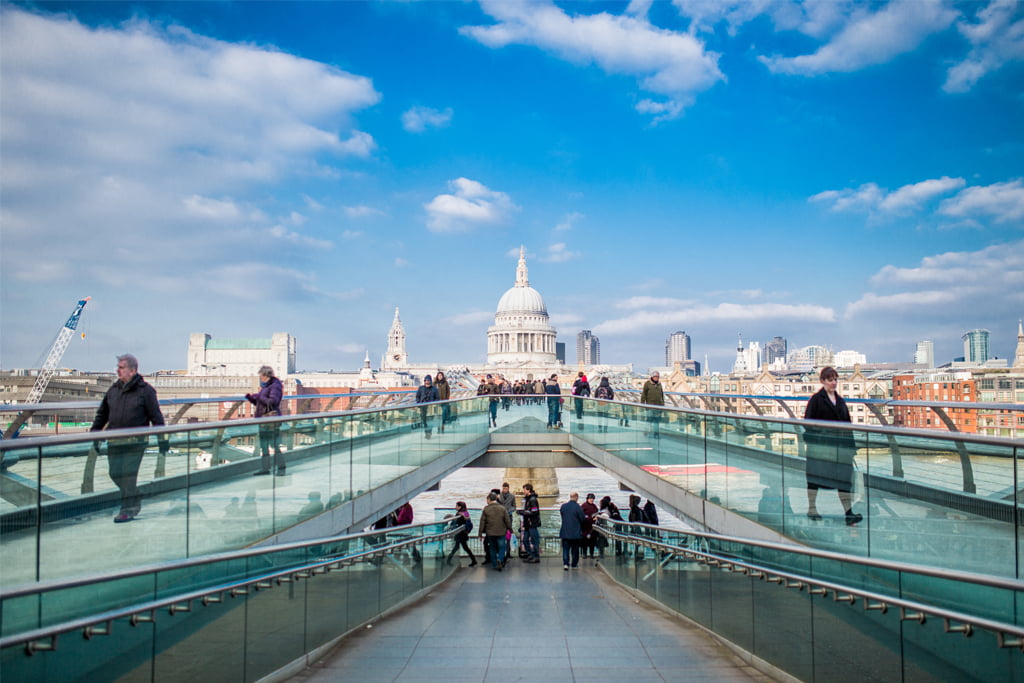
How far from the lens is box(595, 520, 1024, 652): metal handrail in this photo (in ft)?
14.3

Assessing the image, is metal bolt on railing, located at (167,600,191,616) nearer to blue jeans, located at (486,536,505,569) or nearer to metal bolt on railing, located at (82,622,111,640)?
metal bolt on railing, located at (82,622,111,640)

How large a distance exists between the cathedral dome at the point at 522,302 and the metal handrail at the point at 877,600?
536ft

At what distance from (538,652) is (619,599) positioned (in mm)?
3991

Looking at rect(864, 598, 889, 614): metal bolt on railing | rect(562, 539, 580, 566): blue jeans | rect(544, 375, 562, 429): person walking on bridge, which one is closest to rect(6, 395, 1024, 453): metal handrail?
rect(864, 598, 889, 614): metal bolt on railing

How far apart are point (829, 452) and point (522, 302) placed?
166 meters

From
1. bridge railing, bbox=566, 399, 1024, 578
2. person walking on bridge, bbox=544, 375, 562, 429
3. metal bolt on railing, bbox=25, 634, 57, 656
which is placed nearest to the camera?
metal bolt on railing, bbox=25, 634, 57, 656

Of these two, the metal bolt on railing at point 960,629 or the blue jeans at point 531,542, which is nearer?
the metal bolt on railing at point 960,629

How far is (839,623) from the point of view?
230 inches

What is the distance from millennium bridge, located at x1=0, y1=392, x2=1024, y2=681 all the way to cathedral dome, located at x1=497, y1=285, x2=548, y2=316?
161 metres

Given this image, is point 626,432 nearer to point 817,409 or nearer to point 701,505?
point 701,505

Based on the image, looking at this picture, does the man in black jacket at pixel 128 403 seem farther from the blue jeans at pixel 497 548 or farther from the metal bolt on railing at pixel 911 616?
the blue jeans at pixel 497 548

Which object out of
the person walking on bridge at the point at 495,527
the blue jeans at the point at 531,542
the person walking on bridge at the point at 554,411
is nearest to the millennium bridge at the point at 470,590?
the person walking on bridge at the point at 495,527

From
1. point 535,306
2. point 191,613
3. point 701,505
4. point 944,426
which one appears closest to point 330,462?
point 191,613

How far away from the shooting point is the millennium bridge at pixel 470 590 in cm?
483
